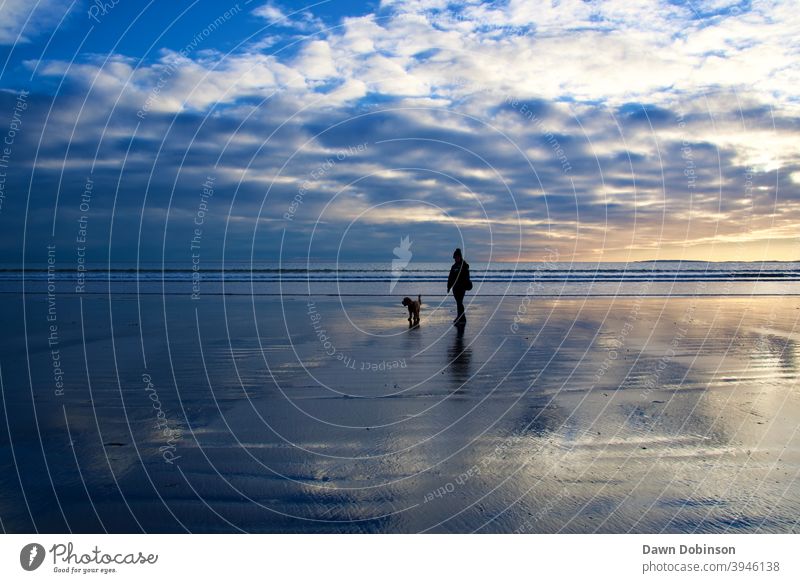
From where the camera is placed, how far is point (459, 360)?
12023 mm

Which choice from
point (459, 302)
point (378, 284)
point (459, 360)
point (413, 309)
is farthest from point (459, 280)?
point (378, 284)

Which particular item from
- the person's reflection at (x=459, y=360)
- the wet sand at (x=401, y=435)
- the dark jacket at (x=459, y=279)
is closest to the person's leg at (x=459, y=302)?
the dark jacket at (x=459, y=279)

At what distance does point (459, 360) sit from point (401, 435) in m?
5.19

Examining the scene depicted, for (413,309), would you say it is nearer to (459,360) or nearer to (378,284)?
(459,360)

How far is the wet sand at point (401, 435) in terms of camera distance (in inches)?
196

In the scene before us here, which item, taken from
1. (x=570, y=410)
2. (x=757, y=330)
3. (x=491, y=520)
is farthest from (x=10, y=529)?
(x=757, y=330)

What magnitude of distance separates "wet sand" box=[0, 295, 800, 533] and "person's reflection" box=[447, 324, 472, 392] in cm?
11

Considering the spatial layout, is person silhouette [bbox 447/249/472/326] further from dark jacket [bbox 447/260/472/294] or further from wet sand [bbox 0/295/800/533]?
wet sand [bbox 0/295/800/533]

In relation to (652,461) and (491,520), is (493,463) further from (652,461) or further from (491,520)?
(652,461)

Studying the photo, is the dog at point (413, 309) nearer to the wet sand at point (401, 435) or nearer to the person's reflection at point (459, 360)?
the person's reflection at point (459, 360)

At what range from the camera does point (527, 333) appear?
53.1 ft

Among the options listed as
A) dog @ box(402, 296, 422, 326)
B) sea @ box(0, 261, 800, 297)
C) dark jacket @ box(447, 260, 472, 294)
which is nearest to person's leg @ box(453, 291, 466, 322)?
dark jacket @ box(447, 260, 472, 294)

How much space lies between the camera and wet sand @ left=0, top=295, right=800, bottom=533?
4969 millimetres
